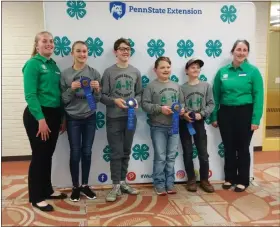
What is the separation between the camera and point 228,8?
3.22 metres

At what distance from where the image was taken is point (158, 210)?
269 centimetres

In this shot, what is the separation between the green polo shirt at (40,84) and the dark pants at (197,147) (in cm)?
129

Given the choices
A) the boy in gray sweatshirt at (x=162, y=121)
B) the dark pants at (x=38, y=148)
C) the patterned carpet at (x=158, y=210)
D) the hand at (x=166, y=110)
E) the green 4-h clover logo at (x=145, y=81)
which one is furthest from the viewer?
the green 4-h clover logo at (x=145, y=81)

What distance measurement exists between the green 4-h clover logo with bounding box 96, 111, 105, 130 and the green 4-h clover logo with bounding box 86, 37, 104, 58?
23.6 inches

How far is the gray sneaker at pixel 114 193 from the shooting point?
2883mm

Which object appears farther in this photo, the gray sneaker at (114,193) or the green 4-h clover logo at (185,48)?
the green 4-h clover logo at (185,48)

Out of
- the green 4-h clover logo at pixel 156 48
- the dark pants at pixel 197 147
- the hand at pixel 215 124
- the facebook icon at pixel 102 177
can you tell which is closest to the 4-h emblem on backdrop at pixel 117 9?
the green 4-h clover logo at pixel 156 48

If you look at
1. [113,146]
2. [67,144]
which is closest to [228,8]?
[113,146]

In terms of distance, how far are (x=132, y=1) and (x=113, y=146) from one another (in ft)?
4.80

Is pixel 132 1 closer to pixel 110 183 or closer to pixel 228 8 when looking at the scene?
pixel 228 8

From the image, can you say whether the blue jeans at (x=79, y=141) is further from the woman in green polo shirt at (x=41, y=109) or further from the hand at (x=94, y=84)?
the hand at (x=94, y=84)

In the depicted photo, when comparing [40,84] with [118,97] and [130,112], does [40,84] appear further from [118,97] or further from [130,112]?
[130,112]

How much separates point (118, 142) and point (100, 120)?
14.6 inches

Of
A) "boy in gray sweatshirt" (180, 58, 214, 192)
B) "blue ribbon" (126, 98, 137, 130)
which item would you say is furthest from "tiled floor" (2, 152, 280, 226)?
"blue ribbon" (126, 98, 137, 130)
